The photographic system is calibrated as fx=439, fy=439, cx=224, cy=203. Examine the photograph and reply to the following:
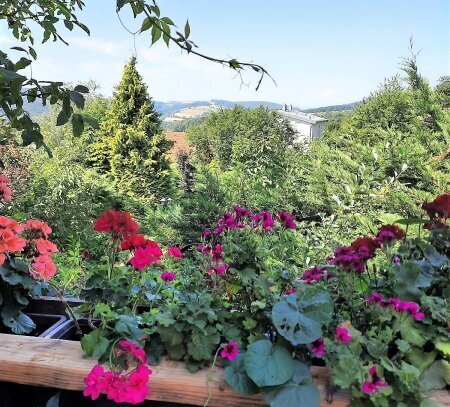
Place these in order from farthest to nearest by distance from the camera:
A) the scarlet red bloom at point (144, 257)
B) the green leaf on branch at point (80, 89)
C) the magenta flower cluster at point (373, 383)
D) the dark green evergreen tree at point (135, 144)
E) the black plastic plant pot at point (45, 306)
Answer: the dark green evergreen tree at point (135, 144)
the black plastic plant pot at point (45, 306)
the green leaf on branch at point (80, 89)
the scarlet red bloom at point (144, 257)
the magenta flower cluster at point (373, 383)

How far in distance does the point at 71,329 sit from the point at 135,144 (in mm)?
5427

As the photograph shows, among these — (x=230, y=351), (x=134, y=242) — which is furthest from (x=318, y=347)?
(x=134, y=242)

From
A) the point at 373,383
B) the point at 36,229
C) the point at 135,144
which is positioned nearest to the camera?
the point at 373,383

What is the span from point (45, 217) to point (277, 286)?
13.8 ft

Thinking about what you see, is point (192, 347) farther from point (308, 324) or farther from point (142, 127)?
point (142, 127)

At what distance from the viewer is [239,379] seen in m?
0.68

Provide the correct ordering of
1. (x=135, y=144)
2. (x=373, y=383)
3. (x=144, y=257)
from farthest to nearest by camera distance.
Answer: (x=135, y=144) → (x=144, y=257) → (x=373, y=383)

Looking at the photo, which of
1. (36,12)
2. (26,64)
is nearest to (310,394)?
(26,64)

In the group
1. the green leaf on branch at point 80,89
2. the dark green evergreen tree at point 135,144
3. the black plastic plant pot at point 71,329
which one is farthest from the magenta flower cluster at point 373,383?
the dark green evergreen tree at point 135,144

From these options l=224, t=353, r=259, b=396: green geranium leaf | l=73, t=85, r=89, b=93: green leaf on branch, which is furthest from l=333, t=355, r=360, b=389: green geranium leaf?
l=73, t=85, r=89, b=93: green leaf on branch

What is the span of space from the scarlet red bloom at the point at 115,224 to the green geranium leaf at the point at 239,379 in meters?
0.36

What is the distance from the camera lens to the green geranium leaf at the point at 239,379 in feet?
2.20

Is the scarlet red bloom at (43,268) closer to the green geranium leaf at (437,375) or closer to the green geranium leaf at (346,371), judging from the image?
the green geranium leaf at (346,371)

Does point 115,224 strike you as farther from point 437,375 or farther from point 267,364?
point 437,375
